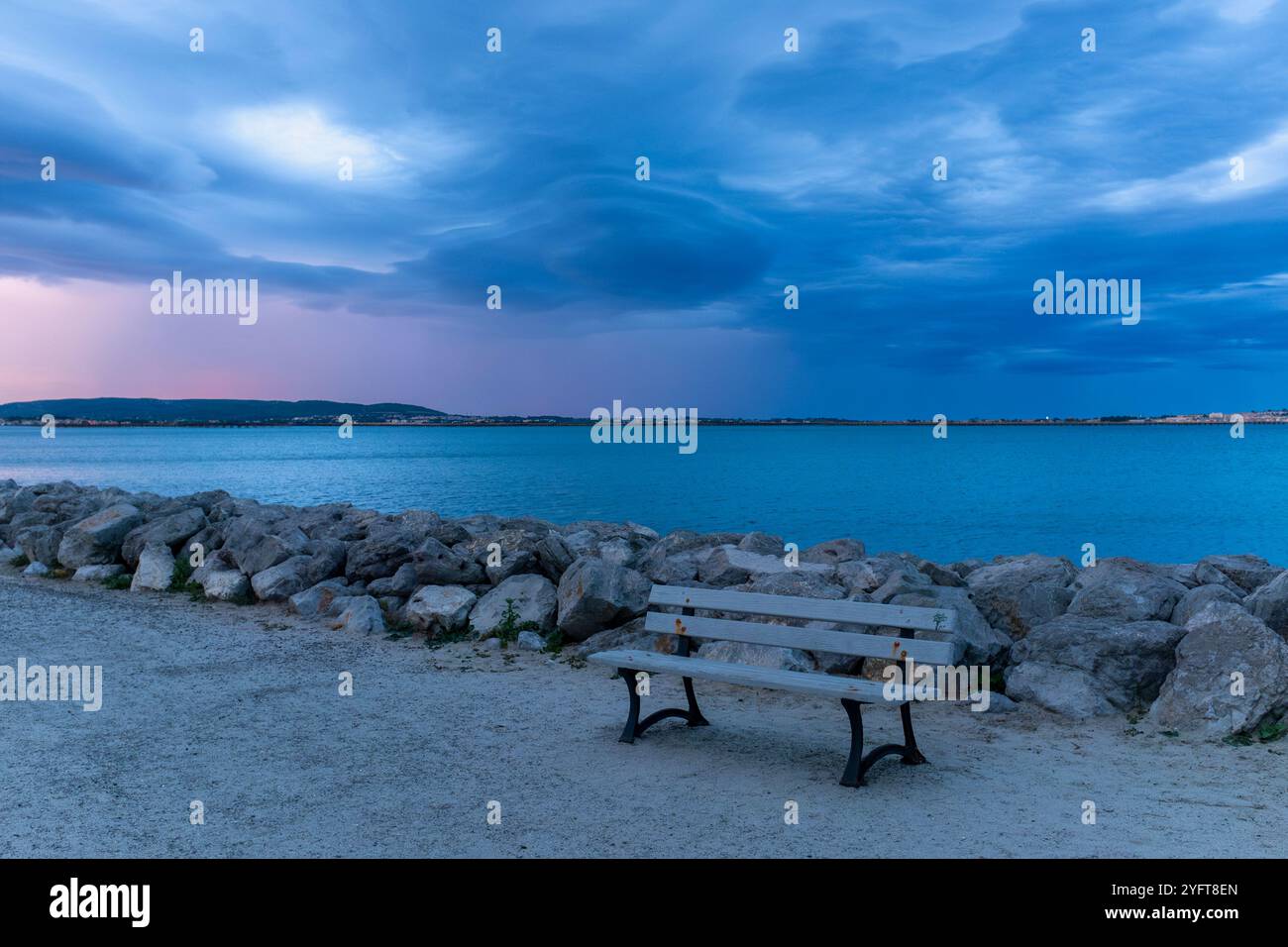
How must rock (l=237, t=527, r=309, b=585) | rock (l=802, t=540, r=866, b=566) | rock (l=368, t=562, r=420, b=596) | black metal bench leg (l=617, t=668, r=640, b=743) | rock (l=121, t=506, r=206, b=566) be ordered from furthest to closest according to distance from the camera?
rock (l=121, t=506, r=206, b=566) < rock (l=802, t=540, r=866, b=566) < rock (l=237, t=527, r=309, b=585) < rock (l=368, t=562, r=420, b=596) < black metal bench leg (l=617, t=668, r=640, b=743)

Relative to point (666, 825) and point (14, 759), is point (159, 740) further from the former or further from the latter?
point (666, 825)

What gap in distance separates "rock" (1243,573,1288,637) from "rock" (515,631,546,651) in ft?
22.0

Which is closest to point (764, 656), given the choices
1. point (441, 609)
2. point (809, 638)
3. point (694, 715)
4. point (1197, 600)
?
point (694, 715)

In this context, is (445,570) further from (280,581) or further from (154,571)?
(154,571)

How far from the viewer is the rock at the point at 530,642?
10.2 m

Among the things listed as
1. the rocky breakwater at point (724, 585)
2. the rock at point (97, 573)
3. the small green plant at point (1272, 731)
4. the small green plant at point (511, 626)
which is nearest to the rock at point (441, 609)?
the rocky breakwater at point (724, 585)

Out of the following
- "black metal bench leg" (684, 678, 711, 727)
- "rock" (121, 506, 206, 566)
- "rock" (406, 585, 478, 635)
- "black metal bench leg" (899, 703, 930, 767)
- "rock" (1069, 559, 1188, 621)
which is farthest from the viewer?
"rock" (121, 506, 206, 566)

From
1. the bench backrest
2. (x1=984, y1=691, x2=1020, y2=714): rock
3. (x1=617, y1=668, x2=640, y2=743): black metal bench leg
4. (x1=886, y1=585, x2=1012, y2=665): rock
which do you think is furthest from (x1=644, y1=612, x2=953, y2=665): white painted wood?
(x1=984, y1=691, x2=1020, y2=714): rock

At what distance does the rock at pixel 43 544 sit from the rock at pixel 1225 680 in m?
15.7

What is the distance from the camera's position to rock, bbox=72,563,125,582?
1437 cm

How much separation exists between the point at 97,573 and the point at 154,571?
1.50 m

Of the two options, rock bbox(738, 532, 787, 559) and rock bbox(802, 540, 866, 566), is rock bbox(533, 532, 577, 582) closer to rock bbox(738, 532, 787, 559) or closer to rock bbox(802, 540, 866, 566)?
rock bbox(738, 532, 787, 559)

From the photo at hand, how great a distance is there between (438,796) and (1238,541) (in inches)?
1728
